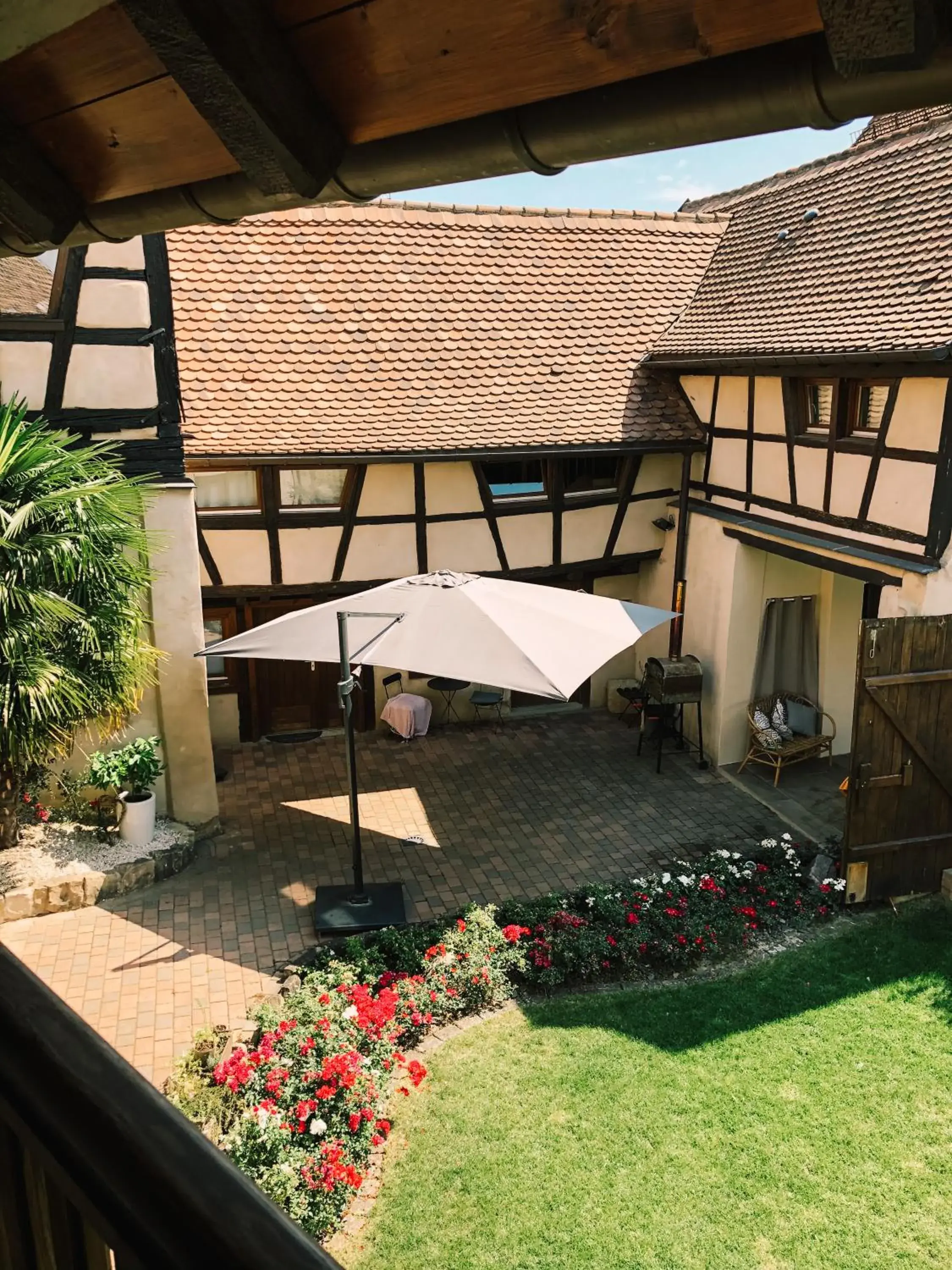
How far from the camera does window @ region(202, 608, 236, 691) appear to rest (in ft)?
37.7

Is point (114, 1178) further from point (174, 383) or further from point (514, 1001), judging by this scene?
point (174, 383)

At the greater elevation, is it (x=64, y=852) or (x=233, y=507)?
(x=233, y=507)

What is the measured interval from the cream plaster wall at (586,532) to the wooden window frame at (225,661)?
13.2 feet

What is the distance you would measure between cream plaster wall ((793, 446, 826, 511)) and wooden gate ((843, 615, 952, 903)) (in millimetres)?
1784

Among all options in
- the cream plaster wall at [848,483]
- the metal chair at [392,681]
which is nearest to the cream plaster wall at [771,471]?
the cream plaster wall at [848,483]

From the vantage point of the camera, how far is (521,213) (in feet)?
43.0

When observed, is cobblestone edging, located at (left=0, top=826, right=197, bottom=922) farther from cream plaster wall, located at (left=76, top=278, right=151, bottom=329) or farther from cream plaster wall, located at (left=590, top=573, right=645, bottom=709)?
cream plaster wall, located at (left=590, top=573, right=645, bottom=709)

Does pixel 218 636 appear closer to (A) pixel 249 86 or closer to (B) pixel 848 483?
(B) pixel 848 483

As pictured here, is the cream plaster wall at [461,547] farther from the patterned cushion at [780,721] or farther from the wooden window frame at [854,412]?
the wooden window frame at [854,412]

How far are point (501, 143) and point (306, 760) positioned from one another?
34.7 feet

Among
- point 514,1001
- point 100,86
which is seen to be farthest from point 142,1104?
point 514,1001

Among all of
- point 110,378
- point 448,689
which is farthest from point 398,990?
point 448,689

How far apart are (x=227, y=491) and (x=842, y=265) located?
22.3 feet

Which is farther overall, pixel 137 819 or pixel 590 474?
pixel 590 474
